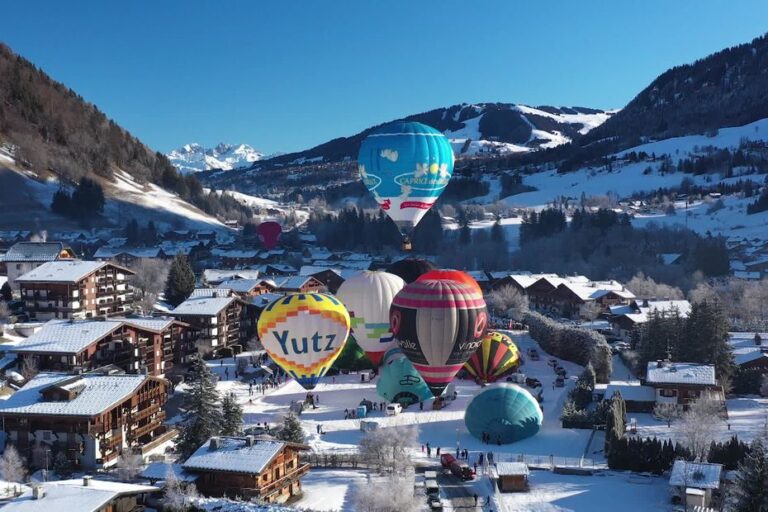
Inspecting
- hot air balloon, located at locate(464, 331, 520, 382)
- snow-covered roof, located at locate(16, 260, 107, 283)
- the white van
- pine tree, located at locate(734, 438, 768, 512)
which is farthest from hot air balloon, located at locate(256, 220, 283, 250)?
pine tree, located at locate(734, 438, 768, 512)

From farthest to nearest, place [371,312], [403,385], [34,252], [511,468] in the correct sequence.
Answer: [34,252]
[371,312]
[403,385]
[511,468]

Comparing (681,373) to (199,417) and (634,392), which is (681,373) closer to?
(634,392)

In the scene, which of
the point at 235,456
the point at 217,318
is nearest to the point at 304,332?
the point at 235,456

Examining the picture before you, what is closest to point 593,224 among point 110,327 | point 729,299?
point 729,299

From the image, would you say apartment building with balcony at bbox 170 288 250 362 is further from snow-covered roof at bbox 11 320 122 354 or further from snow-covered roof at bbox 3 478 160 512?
snow-covered roof at bbox 3 478 160 512

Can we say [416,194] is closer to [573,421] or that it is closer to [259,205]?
[573,421]

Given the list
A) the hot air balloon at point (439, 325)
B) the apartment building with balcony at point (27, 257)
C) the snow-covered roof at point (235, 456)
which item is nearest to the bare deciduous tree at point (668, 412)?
the hot air balloon at point (439, 325)
